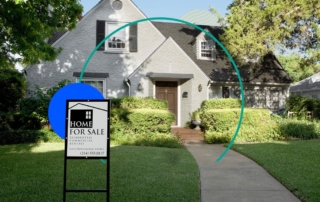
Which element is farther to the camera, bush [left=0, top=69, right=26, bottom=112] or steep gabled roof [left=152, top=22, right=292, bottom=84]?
steep gabled roof [left=152, top=22, right=292, bottom=84]

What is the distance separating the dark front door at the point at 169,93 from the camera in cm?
1761

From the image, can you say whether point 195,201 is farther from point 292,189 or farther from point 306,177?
point 306,177

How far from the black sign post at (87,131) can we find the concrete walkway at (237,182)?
1926 millimetres

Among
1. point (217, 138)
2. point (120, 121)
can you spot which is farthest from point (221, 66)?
point (120, 121)

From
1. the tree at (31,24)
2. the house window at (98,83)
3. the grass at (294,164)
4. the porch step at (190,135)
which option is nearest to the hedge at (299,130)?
the grass at (294,164)

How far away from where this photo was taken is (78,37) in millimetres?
16953

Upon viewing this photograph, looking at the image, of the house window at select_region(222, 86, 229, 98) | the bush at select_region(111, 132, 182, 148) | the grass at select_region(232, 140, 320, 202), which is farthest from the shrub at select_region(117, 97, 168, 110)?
the house window at select_region(222, 86, 229, 98)

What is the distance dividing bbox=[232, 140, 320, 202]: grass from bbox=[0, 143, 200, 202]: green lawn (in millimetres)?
1713

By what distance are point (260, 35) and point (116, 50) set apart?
7.10m

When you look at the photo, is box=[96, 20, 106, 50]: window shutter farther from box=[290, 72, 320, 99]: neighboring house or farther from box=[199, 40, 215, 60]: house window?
box=[290, 72, 320, 99]: neighboring house

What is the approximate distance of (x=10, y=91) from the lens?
14.2 metres

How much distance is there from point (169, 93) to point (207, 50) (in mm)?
3800

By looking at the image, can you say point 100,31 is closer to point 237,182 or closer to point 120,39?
point 120,39

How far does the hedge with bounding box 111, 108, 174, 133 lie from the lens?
1295 cm
